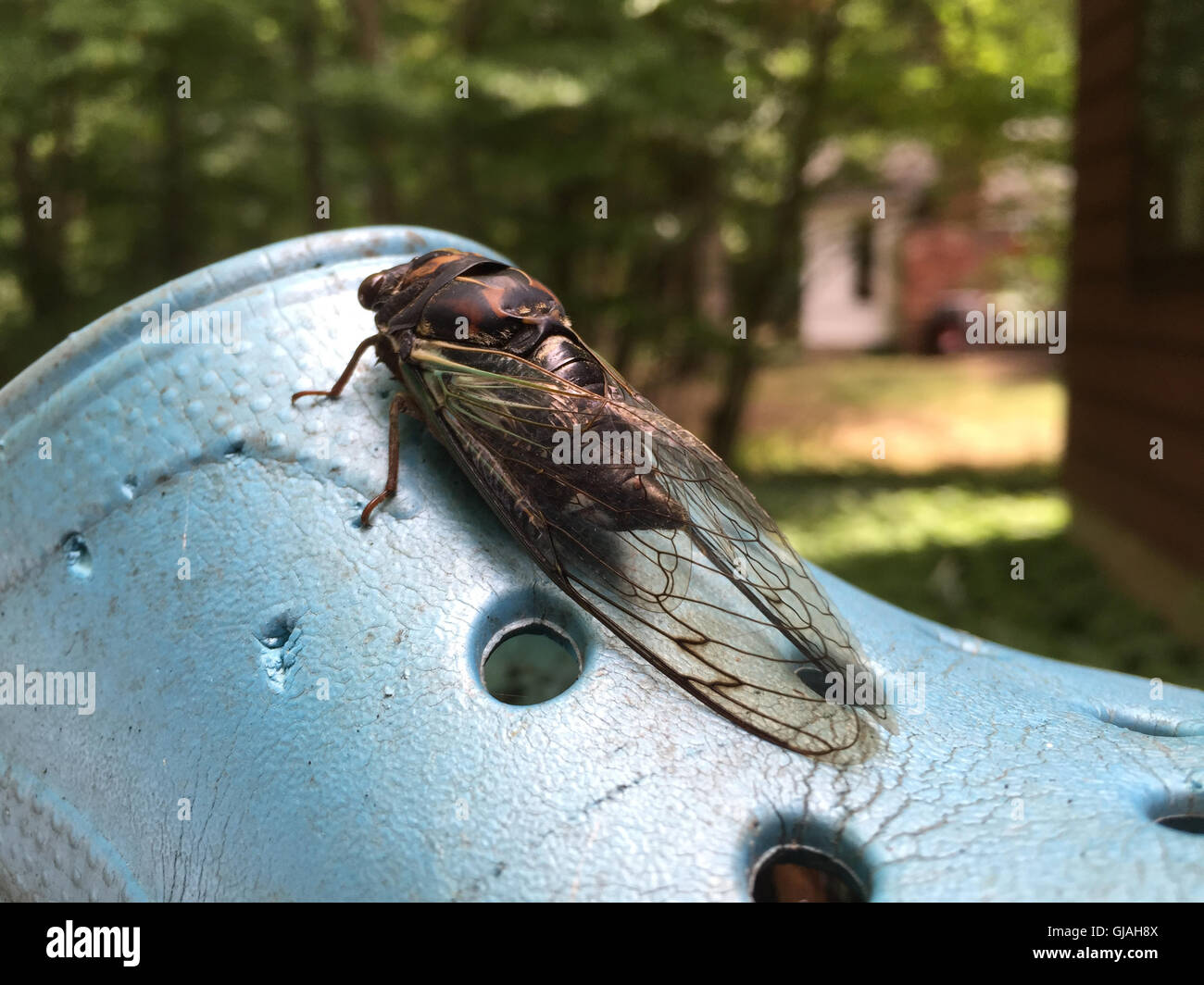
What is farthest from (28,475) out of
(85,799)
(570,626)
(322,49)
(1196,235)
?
(322,49)

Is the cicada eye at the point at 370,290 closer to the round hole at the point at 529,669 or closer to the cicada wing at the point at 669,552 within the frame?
the cicada wing at the point at 669,552

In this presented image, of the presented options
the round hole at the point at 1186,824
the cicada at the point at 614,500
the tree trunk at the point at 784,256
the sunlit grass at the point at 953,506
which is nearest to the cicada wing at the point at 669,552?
the cicada at the point at 614,500

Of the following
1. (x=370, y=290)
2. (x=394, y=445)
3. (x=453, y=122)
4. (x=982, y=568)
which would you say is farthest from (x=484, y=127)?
(x=394, y=445)

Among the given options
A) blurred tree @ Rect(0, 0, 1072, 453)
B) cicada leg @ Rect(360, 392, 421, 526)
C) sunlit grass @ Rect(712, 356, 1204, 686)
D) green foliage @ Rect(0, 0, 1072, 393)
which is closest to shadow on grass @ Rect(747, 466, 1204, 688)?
sunlit grass @ Rect(712, 356, 1204, 686)

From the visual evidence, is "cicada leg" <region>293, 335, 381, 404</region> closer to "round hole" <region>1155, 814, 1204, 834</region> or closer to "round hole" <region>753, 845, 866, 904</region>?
"round hole" <region>753, 845, 866, 904</region>

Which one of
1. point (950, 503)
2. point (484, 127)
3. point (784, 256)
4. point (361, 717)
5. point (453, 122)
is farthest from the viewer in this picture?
point (784, 256)

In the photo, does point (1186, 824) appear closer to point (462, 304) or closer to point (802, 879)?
point (802, 879)
